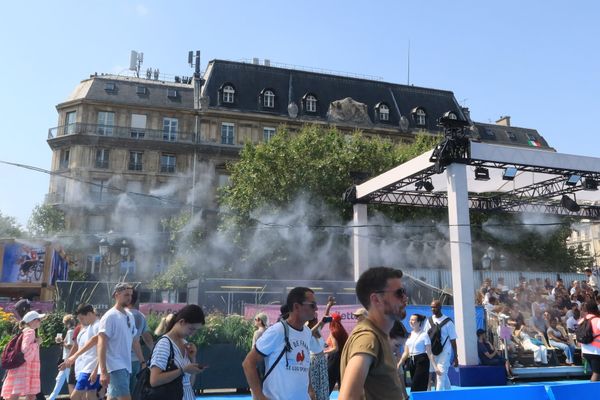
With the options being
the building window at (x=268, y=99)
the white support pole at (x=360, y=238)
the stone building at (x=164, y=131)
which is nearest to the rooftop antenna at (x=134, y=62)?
the stone building at (x=164, y=131)

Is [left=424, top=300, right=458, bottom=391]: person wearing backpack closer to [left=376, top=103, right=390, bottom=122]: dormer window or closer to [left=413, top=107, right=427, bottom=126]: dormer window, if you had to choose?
[left=376, top=103, right=390, bottom=122]: dormer window

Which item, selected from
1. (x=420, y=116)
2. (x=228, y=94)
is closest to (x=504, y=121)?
(x=420, y=116)

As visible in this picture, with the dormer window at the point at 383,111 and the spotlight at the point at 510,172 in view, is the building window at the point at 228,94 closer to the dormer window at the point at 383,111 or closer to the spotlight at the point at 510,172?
the dormer window at the point at 383,111

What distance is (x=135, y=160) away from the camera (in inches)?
1641

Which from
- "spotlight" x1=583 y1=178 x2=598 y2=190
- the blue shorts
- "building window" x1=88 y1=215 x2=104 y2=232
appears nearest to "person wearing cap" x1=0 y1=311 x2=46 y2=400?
the blue shorts

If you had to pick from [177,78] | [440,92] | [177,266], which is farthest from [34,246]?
[440,92]

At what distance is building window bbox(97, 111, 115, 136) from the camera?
4141cm

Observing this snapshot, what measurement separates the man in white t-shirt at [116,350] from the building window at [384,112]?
42.6m

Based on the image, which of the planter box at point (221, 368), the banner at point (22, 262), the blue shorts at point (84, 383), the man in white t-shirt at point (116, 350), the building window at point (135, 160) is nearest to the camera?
the man in white t-shirt at point (116, 350)

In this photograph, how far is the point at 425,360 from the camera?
802cm

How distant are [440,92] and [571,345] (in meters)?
40.4

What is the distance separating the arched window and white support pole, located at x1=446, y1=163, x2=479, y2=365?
33.5 metres

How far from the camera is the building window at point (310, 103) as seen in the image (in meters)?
44.8

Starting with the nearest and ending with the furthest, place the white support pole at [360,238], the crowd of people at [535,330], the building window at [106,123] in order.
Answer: the crowd of people at [535,330], the white support pole at [360,238], the building window at [106,123]
